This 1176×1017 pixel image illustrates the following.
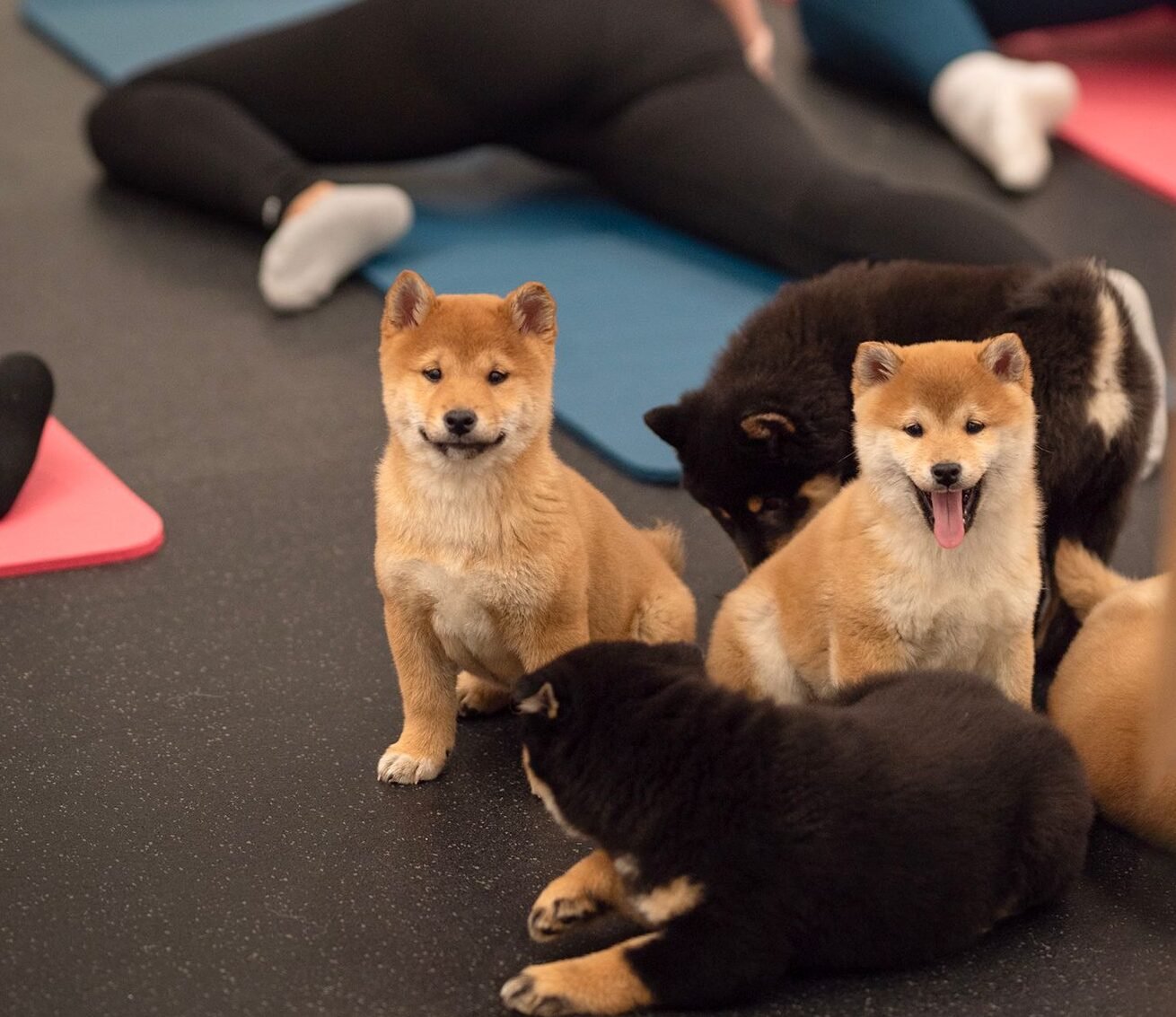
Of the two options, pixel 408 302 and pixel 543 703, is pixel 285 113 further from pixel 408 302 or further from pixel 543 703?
pixel 543 703

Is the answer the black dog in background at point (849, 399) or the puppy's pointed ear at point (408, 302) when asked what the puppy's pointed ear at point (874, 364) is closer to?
the black dog in background at point (849, 399)

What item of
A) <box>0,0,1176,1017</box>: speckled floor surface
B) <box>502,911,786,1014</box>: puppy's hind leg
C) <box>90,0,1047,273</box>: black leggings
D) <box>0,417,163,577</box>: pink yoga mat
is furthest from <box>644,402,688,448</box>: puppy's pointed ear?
<box>90,0,1047,273</box>: black leggings

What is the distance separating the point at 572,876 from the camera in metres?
1.73

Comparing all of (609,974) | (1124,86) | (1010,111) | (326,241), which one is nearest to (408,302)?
(609,974)

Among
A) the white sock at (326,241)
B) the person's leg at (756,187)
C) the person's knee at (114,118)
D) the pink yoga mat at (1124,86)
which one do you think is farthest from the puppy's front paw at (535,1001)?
the pink yoga mat at (1124,86)

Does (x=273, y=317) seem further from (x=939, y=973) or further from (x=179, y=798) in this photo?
(x=939, y=973)

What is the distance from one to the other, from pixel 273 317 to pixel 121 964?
196cm

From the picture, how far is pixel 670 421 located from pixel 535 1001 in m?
1.03

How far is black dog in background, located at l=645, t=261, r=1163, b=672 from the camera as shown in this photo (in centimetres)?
222

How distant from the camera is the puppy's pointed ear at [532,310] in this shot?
1.90 m

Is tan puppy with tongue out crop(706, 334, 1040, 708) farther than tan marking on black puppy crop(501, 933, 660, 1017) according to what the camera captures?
Yes

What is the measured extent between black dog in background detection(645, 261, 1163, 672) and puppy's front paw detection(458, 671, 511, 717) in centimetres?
44

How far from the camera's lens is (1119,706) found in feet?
6.40

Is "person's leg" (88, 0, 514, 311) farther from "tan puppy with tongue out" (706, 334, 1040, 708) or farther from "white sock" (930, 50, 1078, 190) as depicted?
"tan puppy with tongue out" (706, 334, 1040, 708)
